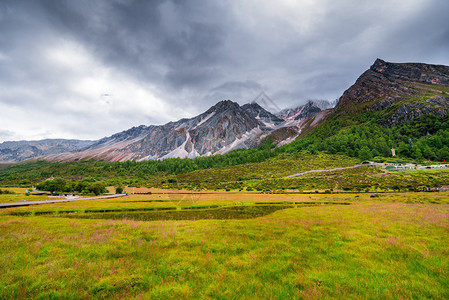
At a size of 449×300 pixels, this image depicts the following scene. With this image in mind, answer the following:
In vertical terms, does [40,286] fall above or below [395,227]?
above

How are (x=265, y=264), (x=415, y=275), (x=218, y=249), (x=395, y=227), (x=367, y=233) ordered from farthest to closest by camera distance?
(x=395, y=227) → (x=367, y=233) → (x=218, y=249) → (x=265, y=264) → (x=415, y=275)

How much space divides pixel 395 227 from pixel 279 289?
1560 cm

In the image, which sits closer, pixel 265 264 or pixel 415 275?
pixel 415 275

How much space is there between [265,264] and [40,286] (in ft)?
30.4

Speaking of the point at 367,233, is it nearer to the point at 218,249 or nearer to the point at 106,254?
the point at 218,249

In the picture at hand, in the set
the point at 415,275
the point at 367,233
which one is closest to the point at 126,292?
the point at 415,275

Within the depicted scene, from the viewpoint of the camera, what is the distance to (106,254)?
10.8 metres

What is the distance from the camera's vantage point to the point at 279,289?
6.81 m

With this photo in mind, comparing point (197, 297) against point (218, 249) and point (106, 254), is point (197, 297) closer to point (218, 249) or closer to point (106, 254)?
point (218, 249)

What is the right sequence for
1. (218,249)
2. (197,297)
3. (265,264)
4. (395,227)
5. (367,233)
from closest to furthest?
(197,297) < (265,264) < (218,249) < (367,233) < (395,227)

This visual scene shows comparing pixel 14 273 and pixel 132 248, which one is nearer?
pixel 14 273

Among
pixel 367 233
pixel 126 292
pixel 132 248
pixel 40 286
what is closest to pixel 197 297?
pixel 126 292

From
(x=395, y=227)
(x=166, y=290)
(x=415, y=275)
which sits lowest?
(x=395, y=227)

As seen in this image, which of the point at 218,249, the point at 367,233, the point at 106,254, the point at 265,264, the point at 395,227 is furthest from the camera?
the point at 395,227
